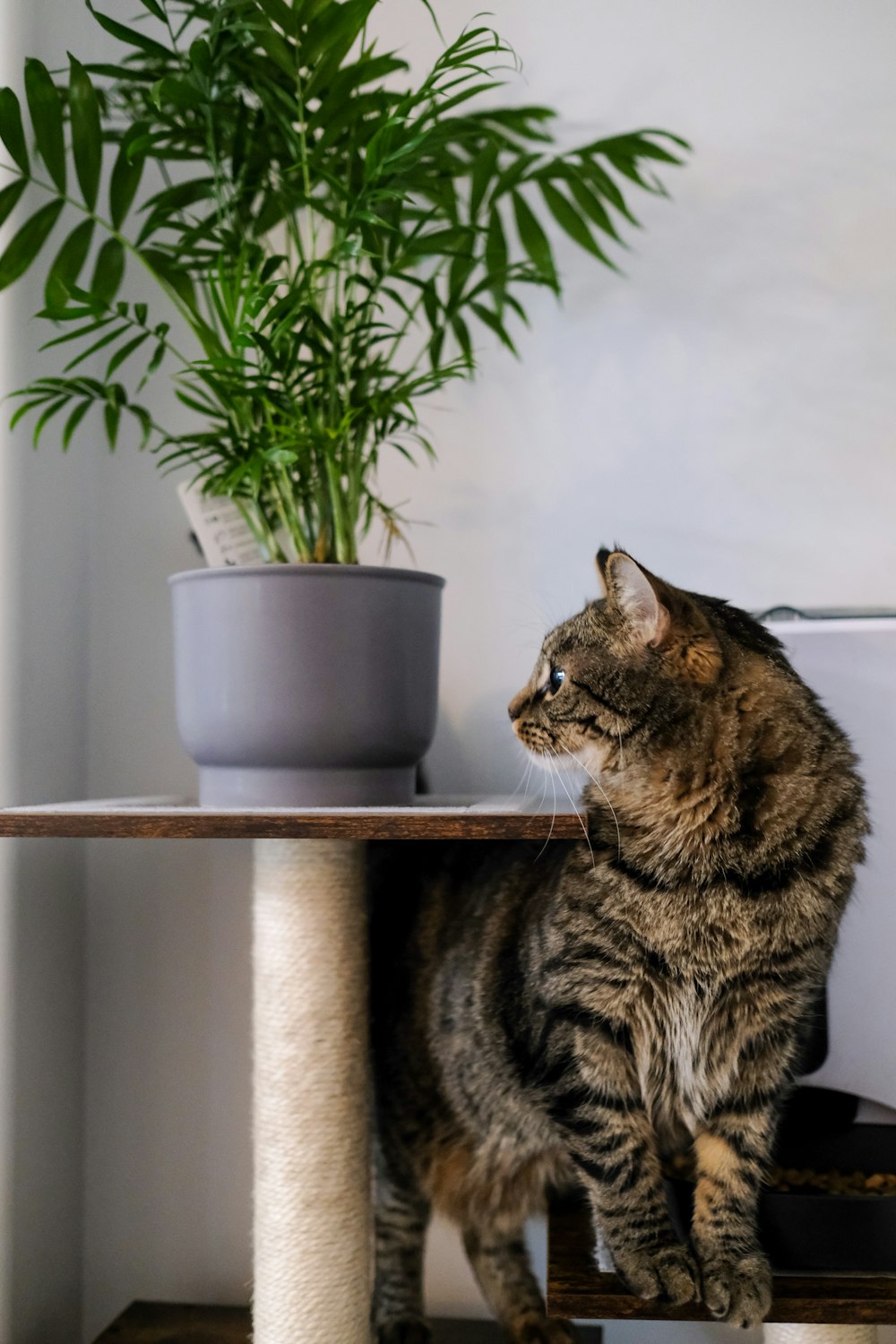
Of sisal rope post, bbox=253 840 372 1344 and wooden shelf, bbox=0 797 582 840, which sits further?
Result: sisal rope post, bbox=253 840 372 1344

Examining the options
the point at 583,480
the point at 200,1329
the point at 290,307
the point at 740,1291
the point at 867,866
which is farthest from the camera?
the point at 583,480

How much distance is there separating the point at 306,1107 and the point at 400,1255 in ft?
1.02

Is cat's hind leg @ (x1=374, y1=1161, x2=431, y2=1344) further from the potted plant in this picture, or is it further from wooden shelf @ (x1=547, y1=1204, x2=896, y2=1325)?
the potted plant

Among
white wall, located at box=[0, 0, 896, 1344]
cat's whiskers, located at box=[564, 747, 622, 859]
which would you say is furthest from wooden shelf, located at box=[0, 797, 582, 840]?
white wall, located at box=[0, 0, 896, 1344]

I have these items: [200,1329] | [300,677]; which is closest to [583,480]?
[300,677]

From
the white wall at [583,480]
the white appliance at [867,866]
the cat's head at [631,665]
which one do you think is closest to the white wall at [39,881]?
the white wall at [583,480]

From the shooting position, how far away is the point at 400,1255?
1204 millimetres

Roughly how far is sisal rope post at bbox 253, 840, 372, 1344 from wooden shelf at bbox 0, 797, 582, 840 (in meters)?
0.18

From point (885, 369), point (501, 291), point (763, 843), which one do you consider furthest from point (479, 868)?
point (885, 369)

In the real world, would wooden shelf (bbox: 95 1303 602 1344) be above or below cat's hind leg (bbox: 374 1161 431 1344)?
below

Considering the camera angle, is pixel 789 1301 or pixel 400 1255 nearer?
pixel 789 1301

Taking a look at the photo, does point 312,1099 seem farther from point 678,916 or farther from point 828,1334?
point 828,1334

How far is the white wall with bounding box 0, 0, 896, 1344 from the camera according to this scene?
4.43 ft

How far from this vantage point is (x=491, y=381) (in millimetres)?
1406
